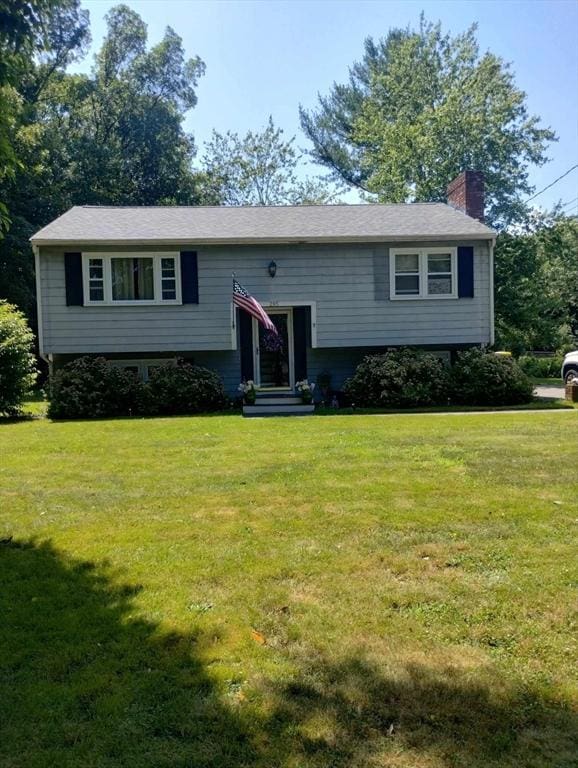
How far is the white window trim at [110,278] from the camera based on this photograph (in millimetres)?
14836

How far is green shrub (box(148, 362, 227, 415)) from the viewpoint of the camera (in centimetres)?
1397

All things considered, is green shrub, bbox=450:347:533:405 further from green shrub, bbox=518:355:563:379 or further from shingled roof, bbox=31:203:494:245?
green shrub, bbox=518:355:563:379

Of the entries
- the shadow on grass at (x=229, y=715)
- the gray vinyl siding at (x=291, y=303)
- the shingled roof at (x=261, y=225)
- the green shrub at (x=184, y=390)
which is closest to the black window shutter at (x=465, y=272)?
the gray vinyl siding at (x=291, y=303)

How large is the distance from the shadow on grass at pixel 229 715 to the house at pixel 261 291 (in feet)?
41.4

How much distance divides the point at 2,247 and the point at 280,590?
81.5 feet

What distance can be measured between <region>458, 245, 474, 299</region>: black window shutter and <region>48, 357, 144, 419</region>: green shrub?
8700 mm

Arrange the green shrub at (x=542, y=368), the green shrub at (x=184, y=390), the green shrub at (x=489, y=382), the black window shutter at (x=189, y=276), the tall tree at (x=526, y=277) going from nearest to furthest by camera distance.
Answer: the green shrub at (x=184, y=390), the green shrub at (x=489, y=382), the black window shutter at (x=189, y=276), the tall tree at (x=526, y=277), the green shrub at (x=542, y=368)

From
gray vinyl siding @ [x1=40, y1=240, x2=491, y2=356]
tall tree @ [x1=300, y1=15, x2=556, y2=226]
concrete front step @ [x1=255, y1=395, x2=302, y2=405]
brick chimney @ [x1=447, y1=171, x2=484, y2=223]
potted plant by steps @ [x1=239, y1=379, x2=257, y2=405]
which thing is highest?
tall tree @ [x1=300, y1=15, x2=556, y2=226]

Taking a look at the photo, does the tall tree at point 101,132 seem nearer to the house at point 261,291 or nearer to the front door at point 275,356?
the house at point 261,291

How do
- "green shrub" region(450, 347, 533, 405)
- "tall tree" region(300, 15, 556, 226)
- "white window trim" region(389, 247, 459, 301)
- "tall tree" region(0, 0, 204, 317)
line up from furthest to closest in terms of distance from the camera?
"tall tree" region(300, 15, 556, 226) → "tall tree" region(0, 0, 204, 317) → "white window trim" region(389, 247, 459, 301) → "green shrub" region(450, 347, 533, 405)

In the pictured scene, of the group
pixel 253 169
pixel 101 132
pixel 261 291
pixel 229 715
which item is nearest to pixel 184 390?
pixel 261 291

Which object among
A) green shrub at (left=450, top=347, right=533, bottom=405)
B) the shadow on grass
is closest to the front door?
green shrub at (left=450, top=347, right=533, bottom=405)

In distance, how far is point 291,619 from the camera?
127 inches

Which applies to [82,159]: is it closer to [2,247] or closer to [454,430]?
[2,247]
